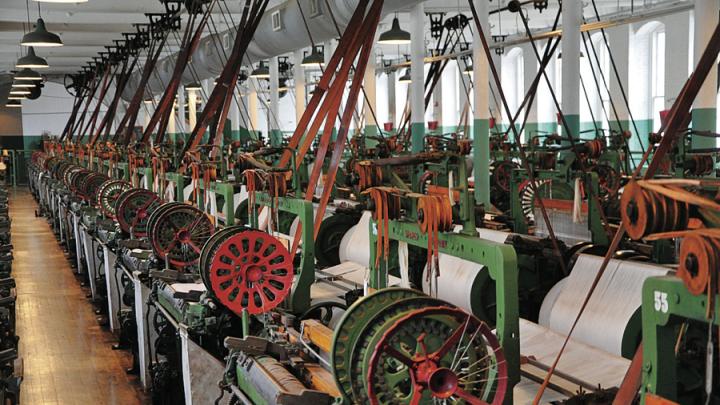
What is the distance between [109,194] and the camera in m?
10.0

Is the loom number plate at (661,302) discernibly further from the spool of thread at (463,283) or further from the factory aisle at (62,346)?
the factory aisle at (62,346)

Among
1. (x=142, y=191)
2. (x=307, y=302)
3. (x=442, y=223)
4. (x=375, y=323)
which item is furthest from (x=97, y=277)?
(x=375, y=323)

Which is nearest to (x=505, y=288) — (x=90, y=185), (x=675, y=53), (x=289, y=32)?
(x=90, y=185)

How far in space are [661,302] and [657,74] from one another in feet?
57.9

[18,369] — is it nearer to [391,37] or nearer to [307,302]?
[307,302]

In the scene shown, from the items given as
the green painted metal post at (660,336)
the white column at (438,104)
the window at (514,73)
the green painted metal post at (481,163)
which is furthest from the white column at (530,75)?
the green painted metal post at (660,336)

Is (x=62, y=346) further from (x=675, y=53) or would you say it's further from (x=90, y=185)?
(x=675, y=53)

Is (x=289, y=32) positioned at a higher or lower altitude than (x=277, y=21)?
lower

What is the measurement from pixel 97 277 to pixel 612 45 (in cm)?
1319

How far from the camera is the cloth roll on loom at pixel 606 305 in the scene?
4914mm

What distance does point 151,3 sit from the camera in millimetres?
14859

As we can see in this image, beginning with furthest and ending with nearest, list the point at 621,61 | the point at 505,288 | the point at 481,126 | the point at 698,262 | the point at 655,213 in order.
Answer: the point at 621,61, the point at 481,126, the point at 505,288, the point at 655,213, the point at 698,262

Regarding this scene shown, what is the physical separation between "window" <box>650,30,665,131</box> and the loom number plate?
17.1m

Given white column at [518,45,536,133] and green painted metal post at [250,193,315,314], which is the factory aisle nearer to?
green painted metal post at [250,193,315,314]
